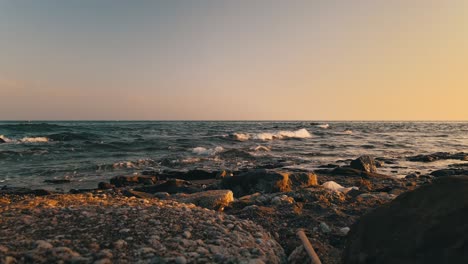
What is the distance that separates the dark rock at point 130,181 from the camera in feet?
38.3

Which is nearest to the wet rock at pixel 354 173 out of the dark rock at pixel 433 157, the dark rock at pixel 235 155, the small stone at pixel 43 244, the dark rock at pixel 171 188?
the dark rock at pixel 171 188

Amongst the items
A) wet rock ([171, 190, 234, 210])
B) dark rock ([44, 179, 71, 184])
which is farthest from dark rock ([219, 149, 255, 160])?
wet rock ([171, 190, 234, 210])

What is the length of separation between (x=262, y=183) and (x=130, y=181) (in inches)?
218

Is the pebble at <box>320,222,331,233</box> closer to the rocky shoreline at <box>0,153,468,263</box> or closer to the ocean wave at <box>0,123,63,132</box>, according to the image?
the rocky shoreline at <box>0,153,468,263</box>

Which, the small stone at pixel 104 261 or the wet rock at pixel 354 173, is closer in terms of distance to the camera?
the small stone at pixel 104 261

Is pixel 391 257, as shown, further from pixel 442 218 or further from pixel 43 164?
pixel 43 164

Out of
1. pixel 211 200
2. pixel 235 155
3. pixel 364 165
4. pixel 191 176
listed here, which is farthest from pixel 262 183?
pixel 235 155

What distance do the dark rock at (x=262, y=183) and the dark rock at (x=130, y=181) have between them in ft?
11.9

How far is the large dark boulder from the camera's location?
2619mm

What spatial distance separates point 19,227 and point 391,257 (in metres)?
4.57

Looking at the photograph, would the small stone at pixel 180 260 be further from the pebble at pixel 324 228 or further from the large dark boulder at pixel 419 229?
the pebble at pixel 324 228

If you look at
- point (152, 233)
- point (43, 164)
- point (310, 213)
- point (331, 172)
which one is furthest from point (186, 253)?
point (43, 164)

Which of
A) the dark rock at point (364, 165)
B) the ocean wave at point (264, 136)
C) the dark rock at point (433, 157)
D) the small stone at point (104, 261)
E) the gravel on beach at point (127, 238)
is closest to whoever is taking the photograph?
the small stone at point (104, 261)

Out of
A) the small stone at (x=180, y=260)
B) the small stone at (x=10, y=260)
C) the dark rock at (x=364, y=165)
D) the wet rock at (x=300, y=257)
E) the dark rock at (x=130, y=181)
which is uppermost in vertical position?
the small stone at (x=10, y=260)
